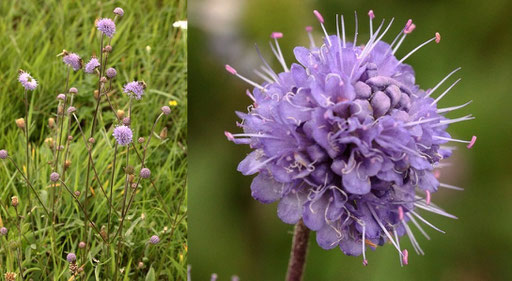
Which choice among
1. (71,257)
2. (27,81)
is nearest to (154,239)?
(71,257)

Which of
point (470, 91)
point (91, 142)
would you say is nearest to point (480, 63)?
point (470, 91)

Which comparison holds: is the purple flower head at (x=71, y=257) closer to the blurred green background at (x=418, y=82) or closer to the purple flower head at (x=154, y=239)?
the purple flower head at (x=154, y=239)

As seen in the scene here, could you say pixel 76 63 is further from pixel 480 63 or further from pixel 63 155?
pixel 480 63

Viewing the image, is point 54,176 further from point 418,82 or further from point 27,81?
point 418,82

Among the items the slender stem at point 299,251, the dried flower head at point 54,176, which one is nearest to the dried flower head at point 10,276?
the dried flower head at point 54,176

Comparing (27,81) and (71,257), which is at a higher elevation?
(27,81)
